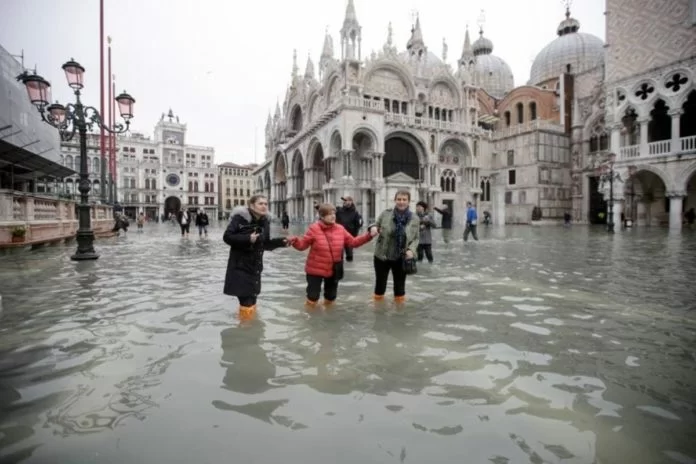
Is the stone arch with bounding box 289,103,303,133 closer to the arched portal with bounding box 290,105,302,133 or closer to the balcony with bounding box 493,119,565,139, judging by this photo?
the arched portal with bounding box 290,105,302,133

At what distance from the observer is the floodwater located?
2.22 meters

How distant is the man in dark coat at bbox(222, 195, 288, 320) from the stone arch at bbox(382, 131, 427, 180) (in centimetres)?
3195

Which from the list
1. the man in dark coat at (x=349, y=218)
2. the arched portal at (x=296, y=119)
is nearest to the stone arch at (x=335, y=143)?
the arched portal at (x=296, y=119)

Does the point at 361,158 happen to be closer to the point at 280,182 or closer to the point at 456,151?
the point at 456,151

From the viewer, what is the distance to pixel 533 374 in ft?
10.5

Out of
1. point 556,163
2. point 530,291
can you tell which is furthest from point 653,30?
point 530,291

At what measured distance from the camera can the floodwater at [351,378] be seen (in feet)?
7.30

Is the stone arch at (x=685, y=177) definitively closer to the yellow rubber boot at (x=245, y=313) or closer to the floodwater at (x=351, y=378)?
the floodwater at (x=351, y=378)

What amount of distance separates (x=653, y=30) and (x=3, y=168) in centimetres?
3985

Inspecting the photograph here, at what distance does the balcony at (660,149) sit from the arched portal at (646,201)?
3.12 m

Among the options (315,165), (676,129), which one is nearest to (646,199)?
(676,129)

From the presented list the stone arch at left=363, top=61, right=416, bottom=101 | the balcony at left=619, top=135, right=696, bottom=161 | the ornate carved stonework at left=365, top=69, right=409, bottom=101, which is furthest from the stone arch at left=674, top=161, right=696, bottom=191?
the ornate carved stonework at left=365, top=69, right=409, bottom=101

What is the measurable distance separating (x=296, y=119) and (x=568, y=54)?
3253 centimetres

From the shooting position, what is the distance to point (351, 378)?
122 inches
